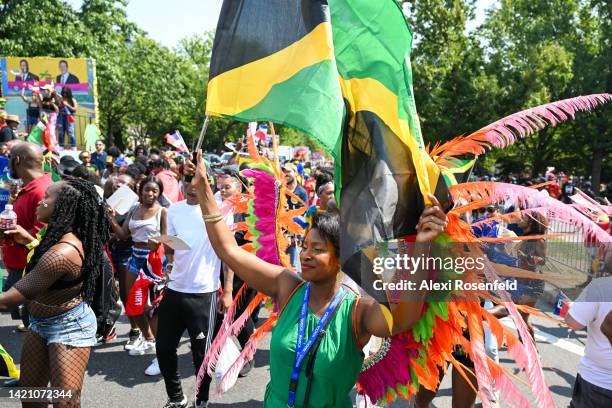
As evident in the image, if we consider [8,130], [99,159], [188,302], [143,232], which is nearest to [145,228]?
[143,232]

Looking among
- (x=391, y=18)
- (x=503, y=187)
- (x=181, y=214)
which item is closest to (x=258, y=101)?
(x=391, y=18)

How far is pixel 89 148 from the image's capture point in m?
11.8

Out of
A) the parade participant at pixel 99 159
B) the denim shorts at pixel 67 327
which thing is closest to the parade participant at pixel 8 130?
the parade participant at pixel 99 159

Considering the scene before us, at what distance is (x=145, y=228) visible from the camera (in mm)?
5277

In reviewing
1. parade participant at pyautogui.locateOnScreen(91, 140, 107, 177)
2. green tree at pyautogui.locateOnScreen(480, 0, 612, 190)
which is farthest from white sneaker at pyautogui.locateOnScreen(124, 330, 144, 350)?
green tree at pyautogui.locateOnScreen(480, 0, 612, 190)

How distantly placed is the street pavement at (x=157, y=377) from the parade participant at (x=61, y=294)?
134cm

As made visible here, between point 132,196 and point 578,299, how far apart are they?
4.13m

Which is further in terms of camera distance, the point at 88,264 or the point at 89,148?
the point at 89,148

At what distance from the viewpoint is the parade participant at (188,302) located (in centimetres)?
397

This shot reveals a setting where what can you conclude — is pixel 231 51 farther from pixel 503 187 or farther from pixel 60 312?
pixel 60 312

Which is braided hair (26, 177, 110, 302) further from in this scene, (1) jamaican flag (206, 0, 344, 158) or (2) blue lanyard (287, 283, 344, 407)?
(2) blue lanyard (287, 283, 344, 407)

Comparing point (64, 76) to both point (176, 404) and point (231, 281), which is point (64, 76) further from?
point (176, 404)

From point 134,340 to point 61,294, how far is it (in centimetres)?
273

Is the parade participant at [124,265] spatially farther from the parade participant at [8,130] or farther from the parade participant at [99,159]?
the parade participant at [99,159]
